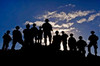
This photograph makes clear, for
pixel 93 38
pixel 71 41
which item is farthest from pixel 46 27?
pixel 93 38

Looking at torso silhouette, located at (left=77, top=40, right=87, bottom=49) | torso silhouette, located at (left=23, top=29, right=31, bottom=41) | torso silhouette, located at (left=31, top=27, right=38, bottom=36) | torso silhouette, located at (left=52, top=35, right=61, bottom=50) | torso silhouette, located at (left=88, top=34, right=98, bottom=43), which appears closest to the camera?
torso silhouette, located at (left=23, top=29, right=31, bottom=41)

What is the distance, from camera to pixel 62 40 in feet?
56.2

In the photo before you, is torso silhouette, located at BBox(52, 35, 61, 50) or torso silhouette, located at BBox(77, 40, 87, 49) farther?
torso silhouette, located at BBox(52, 35, 61, 50)

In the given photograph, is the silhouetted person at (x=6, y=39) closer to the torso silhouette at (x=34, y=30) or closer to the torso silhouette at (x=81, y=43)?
the torso silhouette at (x=34, y=30)

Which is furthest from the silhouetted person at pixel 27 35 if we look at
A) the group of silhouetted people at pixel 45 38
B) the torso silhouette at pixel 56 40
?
the torso silhouette at pixel 56 40

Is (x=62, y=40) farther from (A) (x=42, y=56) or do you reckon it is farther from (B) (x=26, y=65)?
(B) (x=26, y=65)

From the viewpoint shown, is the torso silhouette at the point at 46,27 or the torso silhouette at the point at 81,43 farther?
the torso silhouette at the point at 81,43

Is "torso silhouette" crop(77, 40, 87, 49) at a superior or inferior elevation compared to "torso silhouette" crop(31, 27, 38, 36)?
inferior

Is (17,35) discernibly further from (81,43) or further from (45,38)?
(81,43)

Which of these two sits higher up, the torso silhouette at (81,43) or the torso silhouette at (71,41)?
the torso silhouette at (71,41)

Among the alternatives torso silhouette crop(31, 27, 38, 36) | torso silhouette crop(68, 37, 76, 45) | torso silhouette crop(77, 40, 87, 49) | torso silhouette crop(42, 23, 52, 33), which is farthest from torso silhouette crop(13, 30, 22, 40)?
torso silhouette crop(77, 40, 87, 49)

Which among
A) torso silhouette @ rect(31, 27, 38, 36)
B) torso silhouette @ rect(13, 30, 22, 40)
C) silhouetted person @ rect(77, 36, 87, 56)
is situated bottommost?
silhouetted person @ rect(77, 36, 87, 56)

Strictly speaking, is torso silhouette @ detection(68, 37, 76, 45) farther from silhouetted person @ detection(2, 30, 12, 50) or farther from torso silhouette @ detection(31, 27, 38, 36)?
silhouetted person @ detection(2, 30, 12, 50)

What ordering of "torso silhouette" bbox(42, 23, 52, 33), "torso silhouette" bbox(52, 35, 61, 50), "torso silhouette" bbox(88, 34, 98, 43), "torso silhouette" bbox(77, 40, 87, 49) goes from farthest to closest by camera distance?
"torso silhouette" bbox(52, 35, 61, 50) → "torso silhouette" bbox(77, 40, 87, 49) → "torso silhouette" bbox(42, 23, 52, 33) → "torso silhouette" bbox(88, 34, 98, 43)
